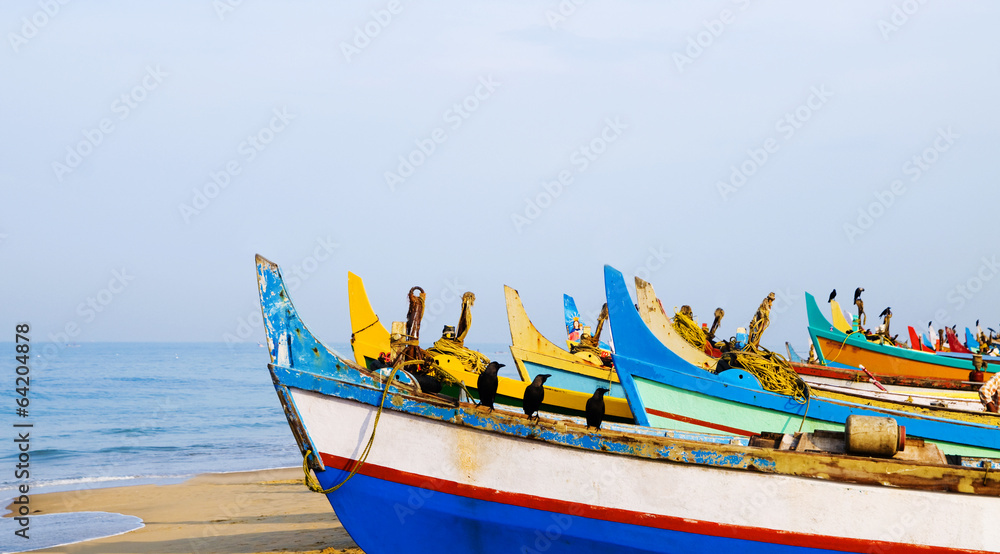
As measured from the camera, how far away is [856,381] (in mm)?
13992

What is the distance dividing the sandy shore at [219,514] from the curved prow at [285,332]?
4.10m

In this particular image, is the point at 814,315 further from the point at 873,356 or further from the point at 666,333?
the point at 666,333

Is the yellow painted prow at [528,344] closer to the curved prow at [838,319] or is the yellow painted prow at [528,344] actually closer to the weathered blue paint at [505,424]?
the weathered blue paint at [505,424]

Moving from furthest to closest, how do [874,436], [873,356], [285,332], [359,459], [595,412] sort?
[873,356] → [285,332] → [359,459] → [595,412] → [874,436]

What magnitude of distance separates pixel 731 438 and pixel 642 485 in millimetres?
1632

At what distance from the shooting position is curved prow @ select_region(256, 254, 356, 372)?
25.8 feet

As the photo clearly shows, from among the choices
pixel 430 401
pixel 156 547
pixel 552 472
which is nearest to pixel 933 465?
pixel 552 472

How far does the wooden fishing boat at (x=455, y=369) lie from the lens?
1116 centimetres

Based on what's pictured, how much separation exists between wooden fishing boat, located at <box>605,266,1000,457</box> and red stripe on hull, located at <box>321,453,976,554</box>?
2.87m

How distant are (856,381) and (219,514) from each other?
11.3 meters

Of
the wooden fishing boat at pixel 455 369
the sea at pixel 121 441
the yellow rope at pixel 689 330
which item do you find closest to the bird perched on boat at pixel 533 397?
the wooden fishing boat at pixel 455 369

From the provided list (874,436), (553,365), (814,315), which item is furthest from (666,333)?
(814,315)

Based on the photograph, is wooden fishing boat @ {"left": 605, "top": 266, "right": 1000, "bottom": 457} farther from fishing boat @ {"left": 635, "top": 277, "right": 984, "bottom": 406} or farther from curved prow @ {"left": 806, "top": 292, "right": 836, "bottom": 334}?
curved prow @ {"left": 806, "top": 292, "right": 836, "bottom": 334}

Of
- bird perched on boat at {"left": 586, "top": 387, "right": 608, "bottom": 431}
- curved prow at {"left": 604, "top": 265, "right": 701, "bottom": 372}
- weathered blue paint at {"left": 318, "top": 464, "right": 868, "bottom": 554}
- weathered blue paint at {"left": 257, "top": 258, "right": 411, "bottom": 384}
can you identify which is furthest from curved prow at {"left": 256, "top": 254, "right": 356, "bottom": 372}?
curved prow at {"left": 604, "top": 265, "right": 701, "bottom": 372}
